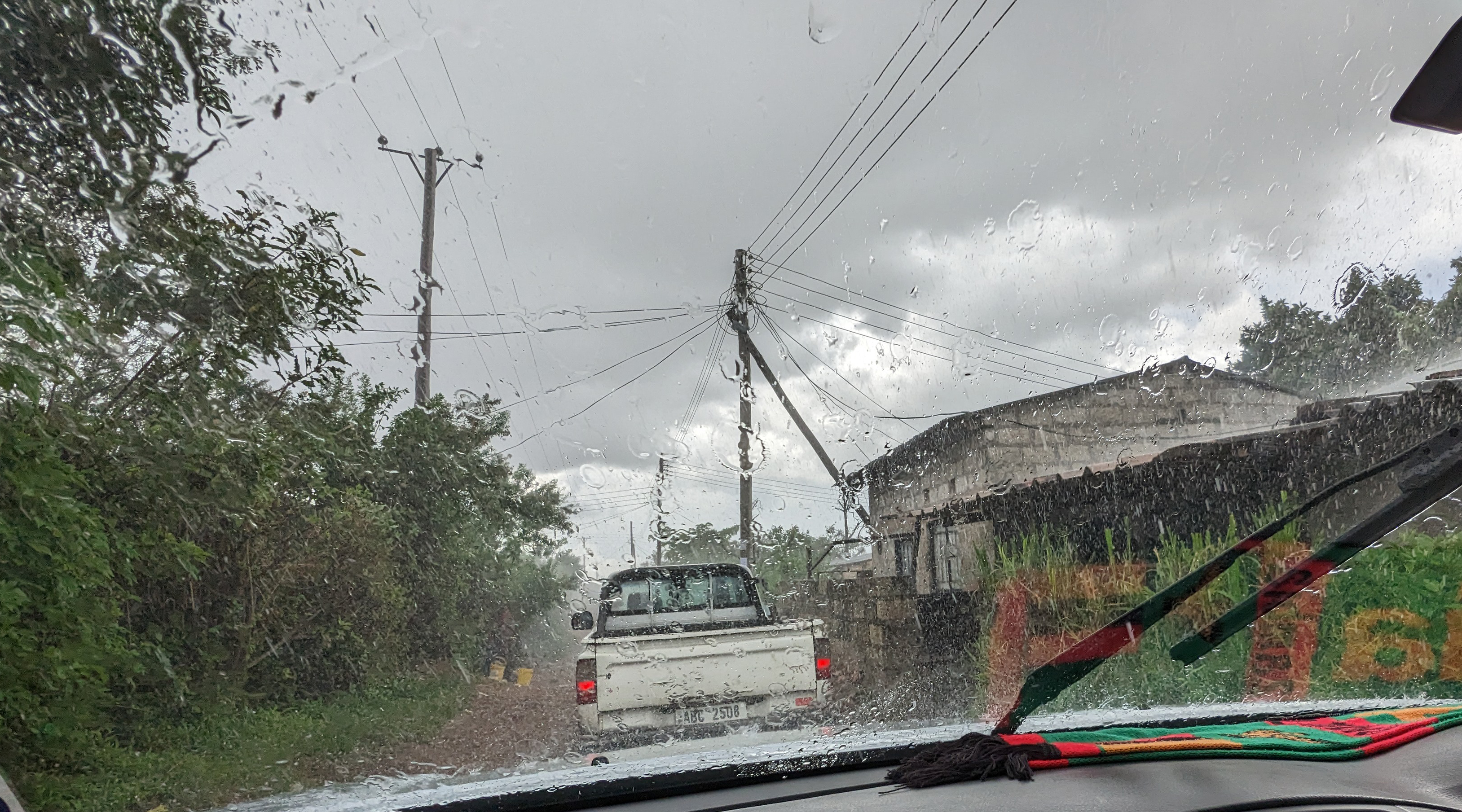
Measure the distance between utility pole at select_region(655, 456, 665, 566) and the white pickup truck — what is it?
2.7 inches

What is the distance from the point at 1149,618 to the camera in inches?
74.7

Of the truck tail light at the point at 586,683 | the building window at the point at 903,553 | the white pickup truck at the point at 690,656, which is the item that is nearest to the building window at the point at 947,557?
the building window at the point at 903,553

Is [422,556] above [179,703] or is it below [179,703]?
above

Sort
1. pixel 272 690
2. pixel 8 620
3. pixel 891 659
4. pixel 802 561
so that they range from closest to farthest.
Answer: pixel 8 620 → pixel 272 690 → pixel 802 561 → pixel 891 659

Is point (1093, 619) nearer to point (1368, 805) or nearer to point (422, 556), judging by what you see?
point (1368, 805)

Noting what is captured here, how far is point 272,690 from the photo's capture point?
200 cm

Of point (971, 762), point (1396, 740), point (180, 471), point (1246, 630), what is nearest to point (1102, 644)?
point (971, 762)

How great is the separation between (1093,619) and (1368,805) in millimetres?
1671

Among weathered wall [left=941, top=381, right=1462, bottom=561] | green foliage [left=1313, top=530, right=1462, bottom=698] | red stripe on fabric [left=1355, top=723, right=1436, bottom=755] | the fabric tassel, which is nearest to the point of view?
the fabric tassel

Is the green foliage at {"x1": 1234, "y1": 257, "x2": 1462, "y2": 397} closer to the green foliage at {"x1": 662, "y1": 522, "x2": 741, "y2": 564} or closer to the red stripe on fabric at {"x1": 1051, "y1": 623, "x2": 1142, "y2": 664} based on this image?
the red stripe on fabric at {"x1": 1051, "y1": 623, "x2": 1142, "y2": 664}

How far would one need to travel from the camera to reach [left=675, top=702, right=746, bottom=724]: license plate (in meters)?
2.60

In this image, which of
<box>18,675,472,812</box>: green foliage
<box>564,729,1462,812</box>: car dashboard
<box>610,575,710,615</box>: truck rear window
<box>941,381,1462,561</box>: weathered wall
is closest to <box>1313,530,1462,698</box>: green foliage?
<box>941,381,1462,561</box>: weathered wall

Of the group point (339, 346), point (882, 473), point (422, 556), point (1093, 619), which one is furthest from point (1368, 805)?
point (339, 346)

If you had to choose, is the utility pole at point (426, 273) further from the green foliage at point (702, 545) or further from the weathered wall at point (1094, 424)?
the weathered wall at point (1094, 424)
